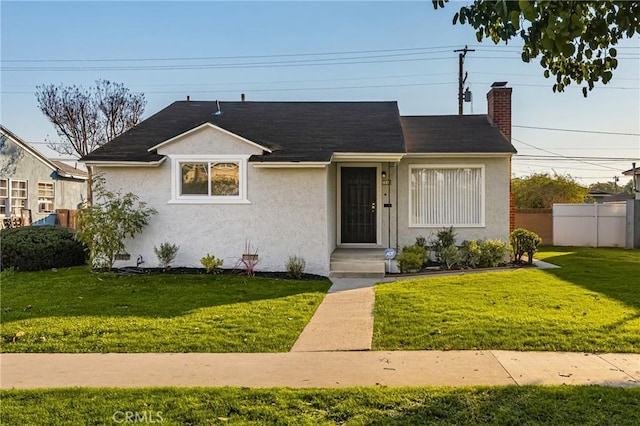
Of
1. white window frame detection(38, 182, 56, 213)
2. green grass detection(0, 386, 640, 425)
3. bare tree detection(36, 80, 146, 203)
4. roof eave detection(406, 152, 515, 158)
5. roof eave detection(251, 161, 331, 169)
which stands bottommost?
green grass detection(0, 386, 640, 425)

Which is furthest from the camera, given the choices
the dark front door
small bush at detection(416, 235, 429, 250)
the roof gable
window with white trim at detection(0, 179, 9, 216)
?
window with white trim at detection(0, 179, 9, 216)

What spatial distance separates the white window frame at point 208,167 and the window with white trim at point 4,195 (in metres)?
16.5

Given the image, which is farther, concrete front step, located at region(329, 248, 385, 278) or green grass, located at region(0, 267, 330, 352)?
concrete front step, located at region(329, 248, 385, 278)

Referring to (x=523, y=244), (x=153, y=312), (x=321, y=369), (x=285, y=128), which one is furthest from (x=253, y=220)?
(x=523, y=244)

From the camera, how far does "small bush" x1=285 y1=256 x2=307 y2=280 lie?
11438 millimetres

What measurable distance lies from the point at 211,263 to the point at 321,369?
671 centimetres

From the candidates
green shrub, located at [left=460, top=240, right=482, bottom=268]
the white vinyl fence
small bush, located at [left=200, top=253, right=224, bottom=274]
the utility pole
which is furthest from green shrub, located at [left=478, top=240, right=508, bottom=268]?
the utility pole

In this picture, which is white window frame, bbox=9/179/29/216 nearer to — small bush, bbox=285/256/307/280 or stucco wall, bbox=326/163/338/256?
stucco wall, bbox=326/163/338/256

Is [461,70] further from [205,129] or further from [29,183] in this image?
[29,183]

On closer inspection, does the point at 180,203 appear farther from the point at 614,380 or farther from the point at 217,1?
the point at 614,380

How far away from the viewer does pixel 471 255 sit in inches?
492

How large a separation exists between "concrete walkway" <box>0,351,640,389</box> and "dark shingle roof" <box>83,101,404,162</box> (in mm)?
6722

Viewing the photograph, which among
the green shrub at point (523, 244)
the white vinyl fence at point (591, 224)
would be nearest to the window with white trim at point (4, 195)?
the green shrub at point (523, 244)

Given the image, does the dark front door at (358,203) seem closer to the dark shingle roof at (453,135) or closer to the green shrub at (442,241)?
the dark shingle roof at (453,135)
